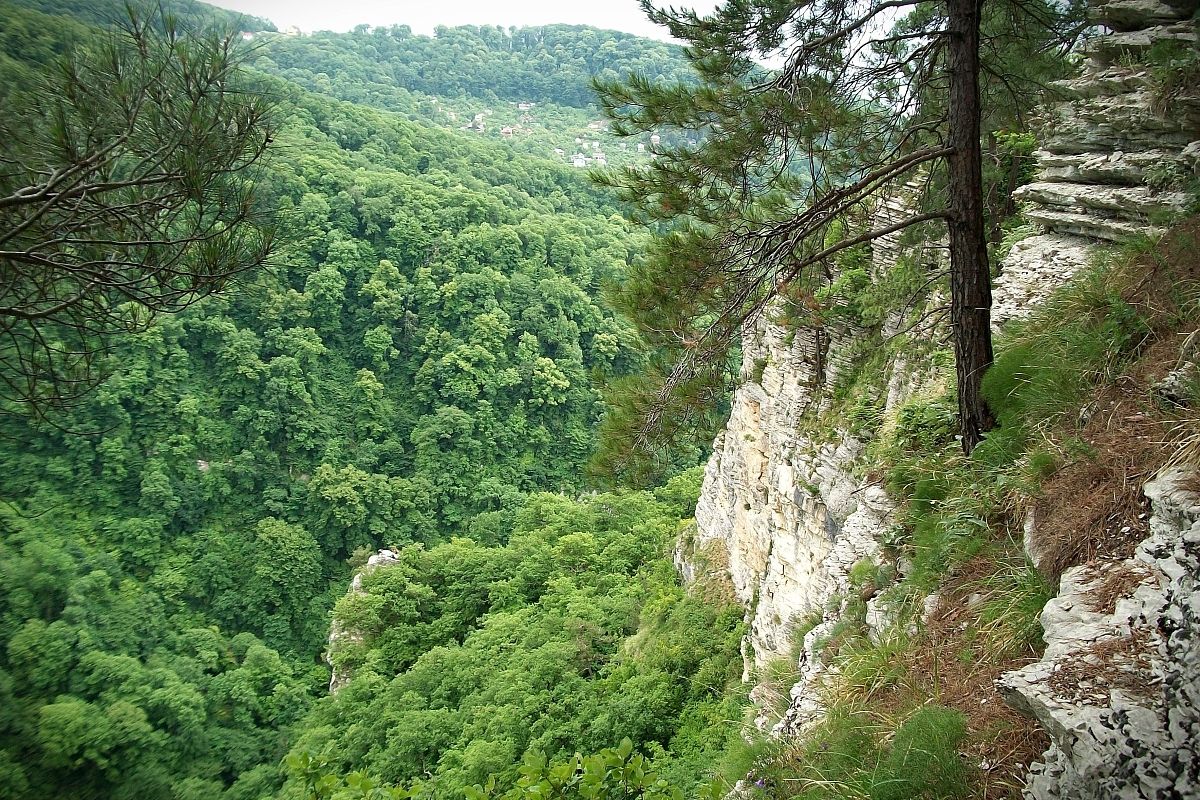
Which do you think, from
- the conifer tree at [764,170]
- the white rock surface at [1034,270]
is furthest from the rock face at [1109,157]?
the conifer tree at [764,170]

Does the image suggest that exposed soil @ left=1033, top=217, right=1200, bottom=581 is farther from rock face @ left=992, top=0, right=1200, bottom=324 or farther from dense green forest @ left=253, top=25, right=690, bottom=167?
dense green forest @ left=253, top=25, right=690, bottom=167

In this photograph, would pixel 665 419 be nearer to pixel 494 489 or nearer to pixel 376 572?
pixel 376 572

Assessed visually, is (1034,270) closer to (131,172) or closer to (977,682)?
(977,682)

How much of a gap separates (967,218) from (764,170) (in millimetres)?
1267

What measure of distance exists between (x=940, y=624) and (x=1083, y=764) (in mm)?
1517

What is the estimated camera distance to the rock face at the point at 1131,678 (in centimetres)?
178

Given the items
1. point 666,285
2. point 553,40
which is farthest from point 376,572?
point 553,40

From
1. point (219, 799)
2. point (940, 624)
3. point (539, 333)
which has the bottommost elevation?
point (219, 799)

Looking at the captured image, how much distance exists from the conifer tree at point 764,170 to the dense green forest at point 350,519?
0.66 metres

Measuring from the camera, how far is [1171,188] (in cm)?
412

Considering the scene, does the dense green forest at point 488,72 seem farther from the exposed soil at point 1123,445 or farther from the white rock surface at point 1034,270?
the exposed soil at point 1123,445

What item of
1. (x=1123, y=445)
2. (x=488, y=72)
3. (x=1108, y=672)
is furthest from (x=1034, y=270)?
(x=488, y=72)

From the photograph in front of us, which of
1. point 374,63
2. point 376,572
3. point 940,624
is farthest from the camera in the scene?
point 374,63

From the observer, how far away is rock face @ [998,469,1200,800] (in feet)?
5.83
